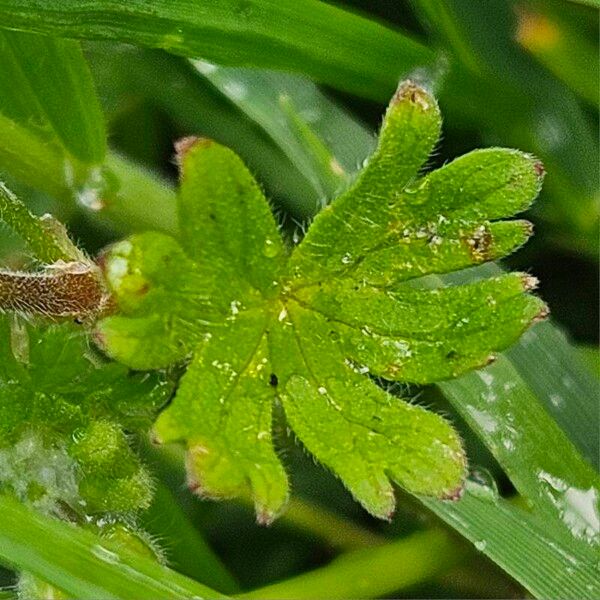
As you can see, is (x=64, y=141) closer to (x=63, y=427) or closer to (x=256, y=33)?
(x=256, y=33)

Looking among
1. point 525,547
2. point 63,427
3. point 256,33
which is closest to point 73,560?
point 63,427

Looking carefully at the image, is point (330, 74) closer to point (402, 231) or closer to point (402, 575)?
point (402, 231)

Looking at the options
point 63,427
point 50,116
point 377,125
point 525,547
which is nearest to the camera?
point 63,427

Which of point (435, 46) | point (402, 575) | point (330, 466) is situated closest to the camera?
point (330, 466)

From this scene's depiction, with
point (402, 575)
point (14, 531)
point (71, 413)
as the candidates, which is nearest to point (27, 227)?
point (71, 413)

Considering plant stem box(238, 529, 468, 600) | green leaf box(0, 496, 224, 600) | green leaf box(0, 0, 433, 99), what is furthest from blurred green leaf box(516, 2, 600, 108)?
green leaf box(0, 496, 224, 600)

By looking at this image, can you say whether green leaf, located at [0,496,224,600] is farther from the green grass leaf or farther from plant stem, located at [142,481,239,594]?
the green grass leaf
